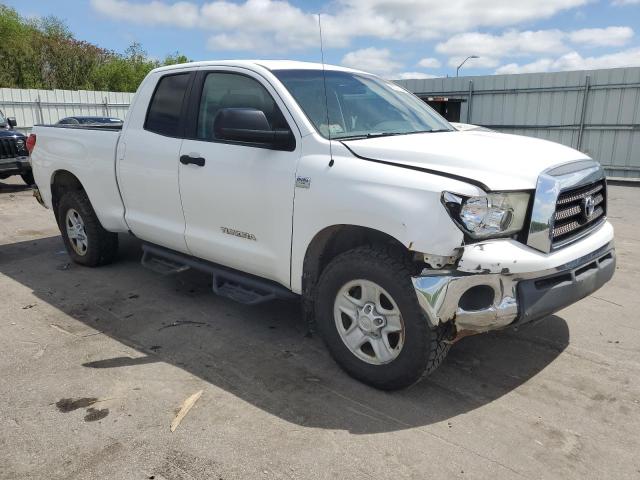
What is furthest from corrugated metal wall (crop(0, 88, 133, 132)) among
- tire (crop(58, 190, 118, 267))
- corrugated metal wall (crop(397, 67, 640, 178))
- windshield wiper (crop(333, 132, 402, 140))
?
windshield wiper (crop(333, 132, 402, 140))

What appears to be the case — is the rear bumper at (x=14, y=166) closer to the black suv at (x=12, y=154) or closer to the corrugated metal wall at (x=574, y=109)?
the black suv at (x=12, y=154)

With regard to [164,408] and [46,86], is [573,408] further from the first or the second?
[46,86]

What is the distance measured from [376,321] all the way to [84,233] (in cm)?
382

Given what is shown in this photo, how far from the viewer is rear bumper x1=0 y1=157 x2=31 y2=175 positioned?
453 inches

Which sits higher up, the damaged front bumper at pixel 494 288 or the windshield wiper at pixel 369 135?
the windshield wiper at pixel 369 135

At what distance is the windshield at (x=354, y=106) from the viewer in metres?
3.60

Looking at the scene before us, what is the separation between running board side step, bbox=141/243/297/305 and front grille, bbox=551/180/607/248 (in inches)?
68.0

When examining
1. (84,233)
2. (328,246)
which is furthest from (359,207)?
(84,233)

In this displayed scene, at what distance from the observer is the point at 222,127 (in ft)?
11.2

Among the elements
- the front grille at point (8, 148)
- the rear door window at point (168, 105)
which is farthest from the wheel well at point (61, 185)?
the front grille at point (8, 148)

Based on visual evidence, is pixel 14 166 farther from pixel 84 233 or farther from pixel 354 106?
pixel 354 106

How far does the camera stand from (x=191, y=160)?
4039 millimetres

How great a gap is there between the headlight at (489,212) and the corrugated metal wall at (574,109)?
42.9ft

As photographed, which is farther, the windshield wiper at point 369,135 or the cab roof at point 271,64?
the cab roof at point 271,64
